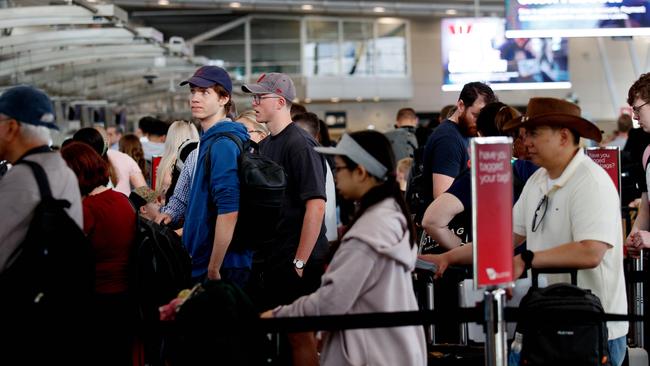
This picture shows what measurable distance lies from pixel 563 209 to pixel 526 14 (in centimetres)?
658

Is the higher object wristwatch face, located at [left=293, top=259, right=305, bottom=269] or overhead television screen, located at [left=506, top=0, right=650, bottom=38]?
overhead television screen, located at [left=506, top=0, right=650, bottom=38]

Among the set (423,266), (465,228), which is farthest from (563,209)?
(465,228)

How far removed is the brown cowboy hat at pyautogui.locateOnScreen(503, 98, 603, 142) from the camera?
4660 mm

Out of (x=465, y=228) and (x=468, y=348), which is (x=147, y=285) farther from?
(x=468, y=348)

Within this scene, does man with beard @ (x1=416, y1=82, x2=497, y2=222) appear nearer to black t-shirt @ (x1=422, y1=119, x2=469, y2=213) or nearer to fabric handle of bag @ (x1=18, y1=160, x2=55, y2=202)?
black t-shirt @ (x1=422, y1=119, x2=469, y2=213)

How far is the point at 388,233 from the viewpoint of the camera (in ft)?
13.4

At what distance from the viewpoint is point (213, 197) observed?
17.9ft

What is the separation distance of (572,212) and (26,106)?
2137 millimetres

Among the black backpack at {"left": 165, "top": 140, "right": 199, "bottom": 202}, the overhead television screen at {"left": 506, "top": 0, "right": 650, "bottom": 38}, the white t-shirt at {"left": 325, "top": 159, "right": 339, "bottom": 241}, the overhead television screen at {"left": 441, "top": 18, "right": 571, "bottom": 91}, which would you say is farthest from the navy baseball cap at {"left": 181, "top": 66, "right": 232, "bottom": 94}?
the overhead television screen at {"left": 441, "top": 18, "right": 571, "bottom": 91}

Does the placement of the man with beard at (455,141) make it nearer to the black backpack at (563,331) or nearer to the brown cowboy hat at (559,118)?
the brown cowboy hat at (559,118)

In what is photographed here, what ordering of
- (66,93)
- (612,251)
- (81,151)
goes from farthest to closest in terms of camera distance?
(66,93) < (81,151) < (612,251)

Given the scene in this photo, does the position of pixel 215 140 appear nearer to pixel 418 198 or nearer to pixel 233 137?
pixel 233 137

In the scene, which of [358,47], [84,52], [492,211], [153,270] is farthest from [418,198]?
[358,47]

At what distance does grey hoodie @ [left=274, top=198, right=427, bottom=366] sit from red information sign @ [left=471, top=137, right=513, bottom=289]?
257 millimetres
